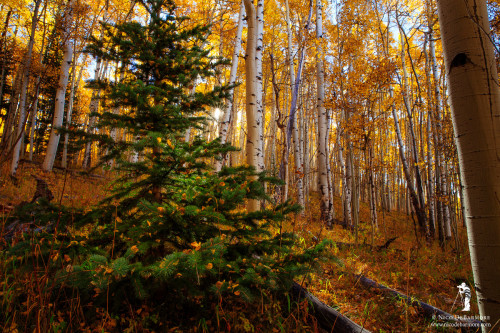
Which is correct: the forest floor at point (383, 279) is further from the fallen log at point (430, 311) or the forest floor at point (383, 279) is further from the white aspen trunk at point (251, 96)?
the white aspen trunk at point (251, 96)

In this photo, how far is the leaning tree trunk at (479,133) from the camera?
3.99ft

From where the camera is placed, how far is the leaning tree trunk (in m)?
1.21

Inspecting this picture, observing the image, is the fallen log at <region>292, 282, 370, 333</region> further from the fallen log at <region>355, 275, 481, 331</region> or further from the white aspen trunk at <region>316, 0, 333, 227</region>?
the white aspen trunk at <region>316, 0, 333, 227</region>

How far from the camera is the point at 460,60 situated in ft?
4.27

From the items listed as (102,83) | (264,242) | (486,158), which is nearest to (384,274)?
(264,242)

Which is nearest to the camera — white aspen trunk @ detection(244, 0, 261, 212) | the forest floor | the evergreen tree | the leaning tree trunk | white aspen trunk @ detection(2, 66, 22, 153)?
the leaning tree trunk

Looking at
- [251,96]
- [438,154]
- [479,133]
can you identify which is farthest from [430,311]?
[438,154]

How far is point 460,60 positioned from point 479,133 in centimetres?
44

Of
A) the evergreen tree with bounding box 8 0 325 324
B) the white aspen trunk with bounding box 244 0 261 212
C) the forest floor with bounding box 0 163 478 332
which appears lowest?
the forest floor with bounding box 0 163 478 332

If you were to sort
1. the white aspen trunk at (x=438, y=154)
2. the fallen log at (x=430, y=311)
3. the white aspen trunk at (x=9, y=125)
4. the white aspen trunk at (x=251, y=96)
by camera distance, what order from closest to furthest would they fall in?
the white aspen trunk at (x=9, y=125), the fallen log at (x=430, y=311), the white aspen trunk at (x=251, y=96), the white aspen trunk at (x=438, y=154)

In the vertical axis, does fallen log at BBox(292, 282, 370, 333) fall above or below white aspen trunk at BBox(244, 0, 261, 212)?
below

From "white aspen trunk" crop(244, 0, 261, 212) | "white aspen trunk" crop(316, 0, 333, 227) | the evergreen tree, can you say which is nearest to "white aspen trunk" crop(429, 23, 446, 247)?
"white aspen trunk" crop(316, 0, 333, 227)

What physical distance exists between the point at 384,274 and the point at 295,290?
7.76 feet

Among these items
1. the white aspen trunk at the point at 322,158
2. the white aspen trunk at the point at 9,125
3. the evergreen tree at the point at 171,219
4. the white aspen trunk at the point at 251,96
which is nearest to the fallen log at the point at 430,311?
the evergreen tree at the point at 171,219
